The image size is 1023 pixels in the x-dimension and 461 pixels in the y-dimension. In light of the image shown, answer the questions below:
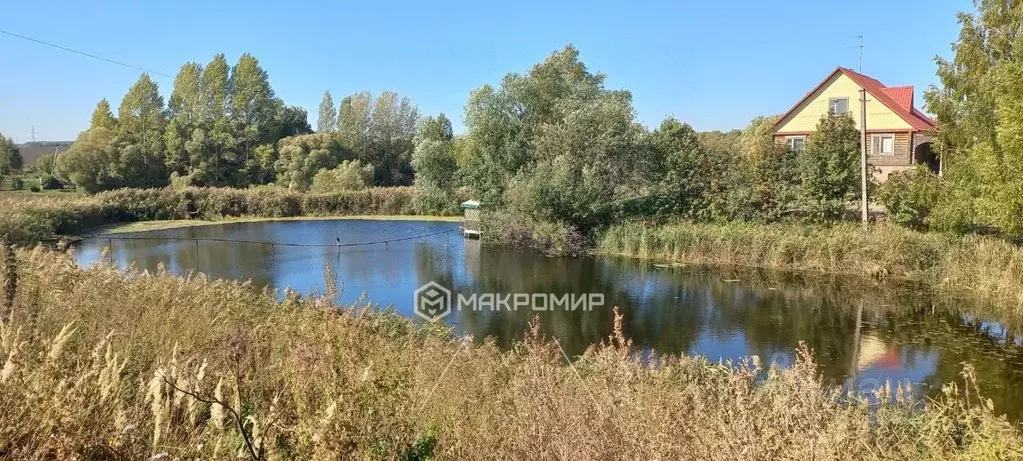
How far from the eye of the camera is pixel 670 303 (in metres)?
11.6

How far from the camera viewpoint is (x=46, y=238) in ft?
60.0

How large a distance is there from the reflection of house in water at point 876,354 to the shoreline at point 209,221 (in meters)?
19.3

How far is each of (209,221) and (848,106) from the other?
88.7ft

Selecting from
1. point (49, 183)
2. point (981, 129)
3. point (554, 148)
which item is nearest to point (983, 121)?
point (981, 129)

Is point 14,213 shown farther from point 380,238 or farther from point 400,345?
point 400,345

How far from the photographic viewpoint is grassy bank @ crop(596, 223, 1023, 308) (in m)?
11.7

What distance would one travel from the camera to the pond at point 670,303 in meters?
8.33

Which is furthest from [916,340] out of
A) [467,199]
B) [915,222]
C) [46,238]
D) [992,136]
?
[46,238]

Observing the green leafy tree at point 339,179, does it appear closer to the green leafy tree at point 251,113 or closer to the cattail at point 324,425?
the green leafy tree at point 251,113

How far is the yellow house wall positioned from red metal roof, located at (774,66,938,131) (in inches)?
6.8

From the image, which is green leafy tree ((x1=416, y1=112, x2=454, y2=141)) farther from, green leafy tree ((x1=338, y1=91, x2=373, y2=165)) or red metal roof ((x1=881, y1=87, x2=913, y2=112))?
red metal roof ((x1=881, y1=87, x2=913, y2=112))

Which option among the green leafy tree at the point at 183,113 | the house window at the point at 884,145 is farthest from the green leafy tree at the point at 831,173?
the green leafy tree at the point at 183,113

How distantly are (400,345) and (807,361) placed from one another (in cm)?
382

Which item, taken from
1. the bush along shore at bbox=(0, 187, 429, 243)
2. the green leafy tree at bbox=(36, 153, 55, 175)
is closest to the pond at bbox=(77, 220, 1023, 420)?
the bush along shore at bbox=(0, 187, 429, 243)
